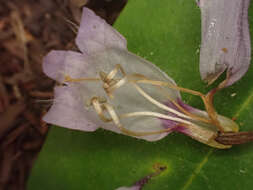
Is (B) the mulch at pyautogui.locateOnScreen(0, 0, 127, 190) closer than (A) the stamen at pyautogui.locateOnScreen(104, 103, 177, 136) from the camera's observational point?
No

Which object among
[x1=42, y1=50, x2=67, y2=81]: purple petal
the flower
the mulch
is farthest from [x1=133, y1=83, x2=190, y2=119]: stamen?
the mulch

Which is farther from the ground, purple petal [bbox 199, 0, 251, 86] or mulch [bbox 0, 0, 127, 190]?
purple petal [bbox 199, 0, 251, 86]

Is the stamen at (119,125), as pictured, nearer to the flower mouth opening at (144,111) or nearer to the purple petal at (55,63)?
the flower mouth opening at (144,111)

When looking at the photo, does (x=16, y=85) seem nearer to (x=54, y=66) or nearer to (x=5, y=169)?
(x=5, y=169)

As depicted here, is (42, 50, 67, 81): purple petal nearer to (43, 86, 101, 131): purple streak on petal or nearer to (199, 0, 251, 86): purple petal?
(43, 86, 101, 131): purple streak on petal

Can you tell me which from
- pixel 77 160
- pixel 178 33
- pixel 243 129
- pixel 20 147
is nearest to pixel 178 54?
pixel 178 33

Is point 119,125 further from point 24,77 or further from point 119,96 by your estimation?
point 24,77
